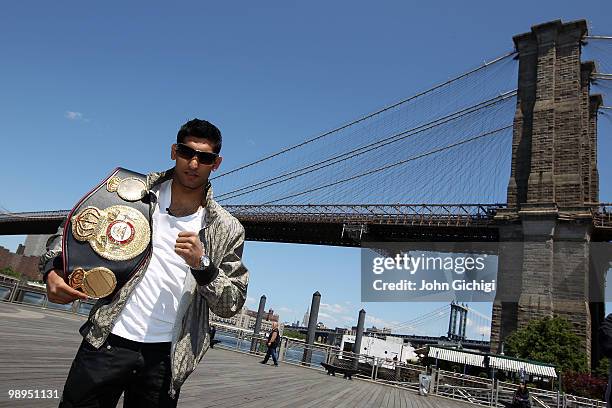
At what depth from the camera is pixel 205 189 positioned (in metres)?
2.08

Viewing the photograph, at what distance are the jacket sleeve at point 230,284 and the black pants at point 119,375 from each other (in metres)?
0.29

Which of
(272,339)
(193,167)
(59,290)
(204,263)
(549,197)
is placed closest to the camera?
(59,290)

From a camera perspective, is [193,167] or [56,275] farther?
[193,167]

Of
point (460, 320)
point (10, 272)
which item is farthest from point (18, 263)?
point (460, 320)

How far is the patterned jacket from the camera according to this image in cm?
175

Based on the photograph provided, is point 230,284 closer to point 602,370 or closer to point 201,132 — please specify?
point 201,132

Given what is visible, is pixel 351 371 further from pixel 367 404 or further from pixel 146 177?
pixel 146 177

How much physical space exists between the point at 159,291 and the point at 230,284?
0.31 m

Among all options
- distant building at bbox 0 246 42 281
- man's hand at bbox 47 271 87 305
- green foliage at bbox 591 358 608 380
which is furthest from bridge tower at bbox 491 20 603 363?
distant building at bbox 0 246 42 281

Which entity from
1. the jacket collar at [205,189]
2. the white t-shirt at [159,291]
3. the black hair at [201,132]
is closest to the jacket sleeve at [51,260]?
the white t-shirt at [159,291]

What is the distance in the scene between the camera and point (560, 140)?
23.2 meters

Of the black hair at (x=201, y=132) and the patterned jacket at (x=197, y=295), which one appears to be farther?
the black hair at (x=201, y=132)

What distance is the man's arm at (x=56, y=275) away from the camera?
1646 millimetres

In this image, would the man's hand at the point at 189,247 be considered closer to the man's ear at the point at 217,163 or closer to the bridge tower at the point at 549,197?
the man's ear at the point at 217,163
